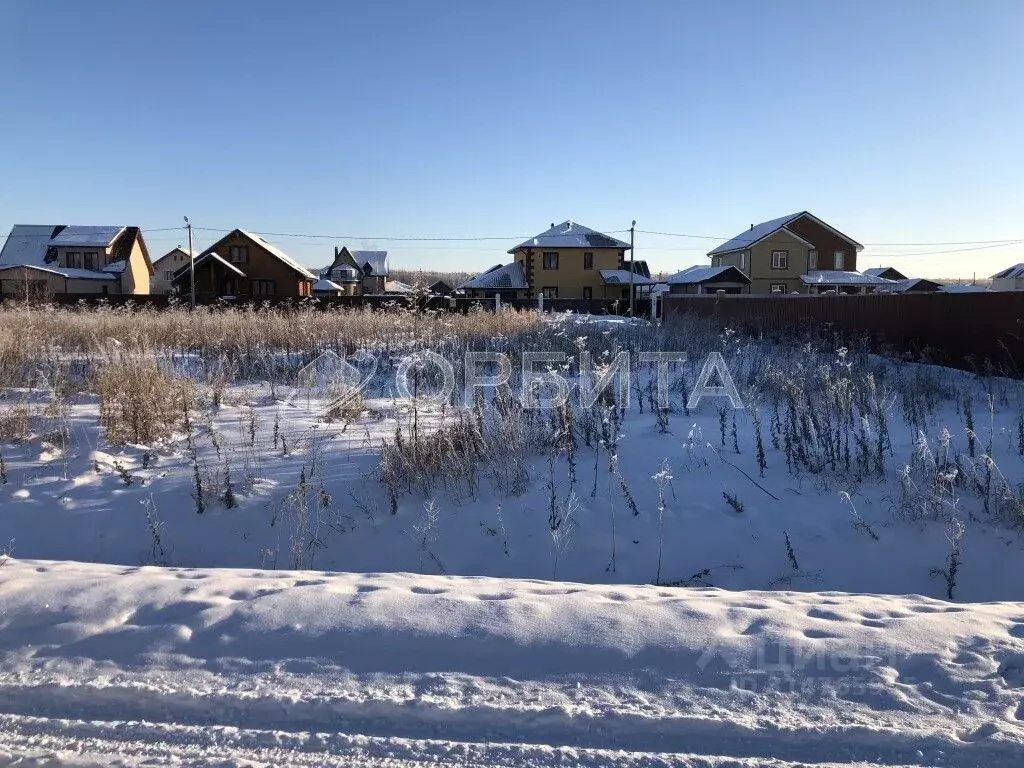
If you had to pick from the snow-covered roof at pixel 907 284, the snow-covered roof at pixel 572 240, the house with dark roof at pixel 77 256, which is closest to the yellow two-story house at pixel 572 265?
the snow-covered roof at pixel 572 240

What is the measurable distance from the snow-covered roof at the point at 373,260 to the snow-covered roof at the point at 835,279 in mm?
42538

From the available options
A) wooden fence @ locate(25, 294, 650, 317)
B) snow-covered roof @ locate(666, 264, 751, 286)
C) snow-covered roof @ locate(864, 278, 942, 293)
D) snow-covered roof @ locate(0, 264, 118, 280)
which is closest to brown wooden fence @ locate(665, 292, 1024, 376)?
wooden fence @ locate(25, 294, 650, 317)

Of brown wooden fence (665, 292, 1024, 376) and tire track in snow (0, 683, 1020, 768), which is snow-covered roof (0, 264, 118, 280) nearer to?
brown wooden fence (665, 292, 1024, 376)

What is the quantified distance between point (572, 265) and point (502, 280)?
4.68 metres

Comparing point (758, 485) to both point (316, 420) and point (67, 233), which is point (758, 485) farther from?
point (67, 233)

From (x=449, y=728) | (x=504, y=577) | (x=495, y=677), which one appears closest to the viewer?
(x=449, y=728)

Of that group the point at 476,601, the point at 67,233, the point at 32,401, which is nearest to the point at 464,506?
the point at 476,601

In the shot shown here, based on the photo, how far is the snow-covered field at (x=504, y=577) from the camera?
2281mm

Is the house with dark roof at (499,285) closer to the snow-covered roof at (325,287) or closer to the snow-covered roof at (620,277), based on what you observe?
the snow-covered roof at (620,277)

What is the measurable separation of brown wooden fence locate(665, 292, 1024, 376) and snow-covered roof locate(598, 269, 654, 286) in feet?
87.4

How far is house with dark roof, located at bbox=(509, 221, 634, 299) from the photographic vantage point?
4447 cm

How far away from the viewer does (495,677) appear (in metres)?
2.55

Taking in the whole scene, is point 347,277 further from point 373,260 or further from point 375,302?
point 375,302

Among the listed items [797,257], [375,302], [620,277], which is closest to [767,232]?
[797,257]
